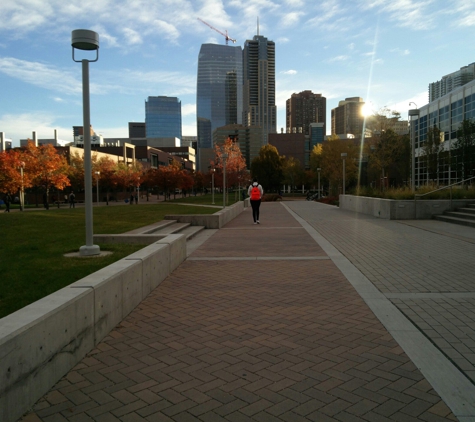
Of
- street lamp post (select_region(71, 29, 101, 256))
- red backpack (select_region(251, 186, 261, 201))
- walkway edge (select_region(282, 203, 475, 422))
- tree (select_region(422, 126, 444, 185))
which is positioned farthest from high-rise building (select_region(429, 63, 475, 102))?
street lamp post (select_region(71, 29, 101, 256))

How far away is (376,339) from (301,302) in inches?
61.6

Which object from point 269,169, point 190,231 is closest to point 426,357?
point 190,231

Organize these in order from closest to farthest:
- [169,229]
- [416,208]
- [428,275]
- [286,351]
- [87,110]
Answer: [286,351]
[87,110]
[428,275]
[169,229]
[416,208]

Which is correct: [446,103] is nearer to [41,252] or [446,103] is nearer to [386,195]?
[386,195]

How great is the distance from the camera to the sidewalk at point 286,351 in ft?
10.6

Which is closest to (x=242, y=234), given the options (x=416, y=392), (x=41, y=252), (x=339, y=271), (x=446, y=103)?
(x=339, y=271)

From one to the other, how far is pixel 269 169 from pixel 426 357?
72676 mm

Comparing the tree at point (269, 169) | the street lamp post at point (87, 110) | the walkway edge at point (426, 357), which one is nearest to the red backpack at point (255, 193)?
the walkway edge at point (426, 357)

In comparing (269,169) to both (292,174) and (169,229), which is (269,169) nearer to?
(292,174)

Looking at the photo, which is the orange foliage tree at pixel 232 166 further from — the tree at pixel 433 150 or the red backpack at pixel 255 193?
the red backpack at pixel 255 193

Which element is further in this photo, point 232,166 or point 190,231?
point 232,166

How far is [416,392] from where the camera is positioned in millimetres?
3457

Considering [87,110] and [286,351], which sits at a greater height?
[87,110]

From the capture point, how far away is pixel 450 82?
500 feet
